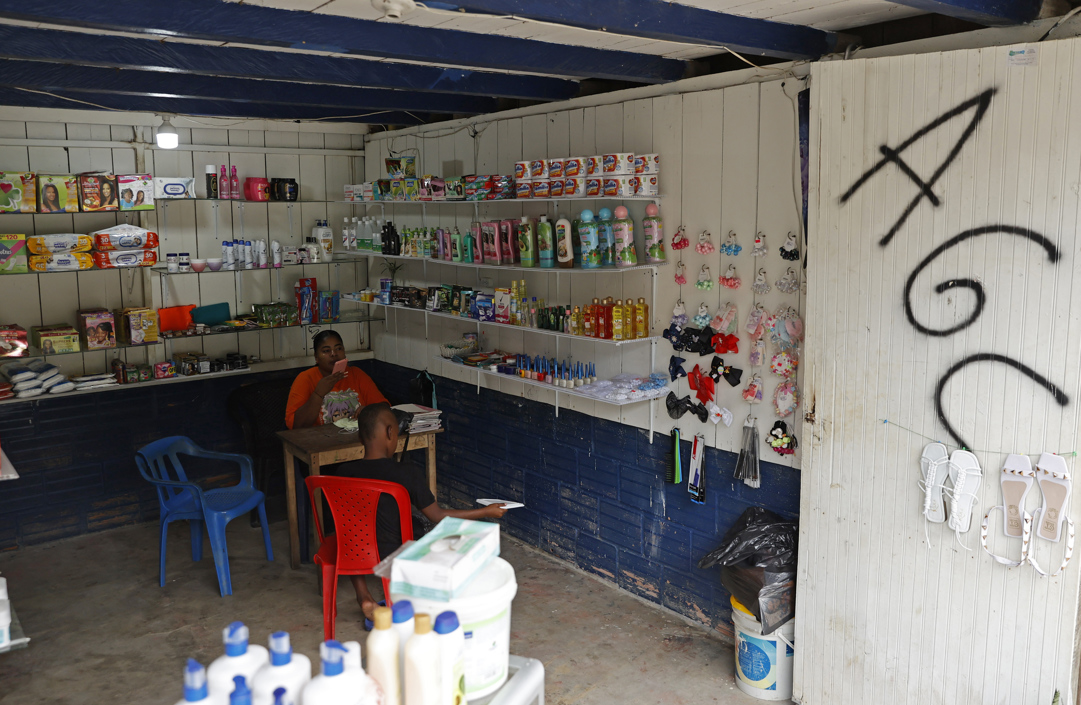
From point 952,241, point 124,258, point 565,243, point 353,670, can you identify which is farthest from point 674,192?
point 124,258

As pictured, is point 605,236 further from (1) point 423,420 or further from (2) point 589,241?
(1) point 423,420

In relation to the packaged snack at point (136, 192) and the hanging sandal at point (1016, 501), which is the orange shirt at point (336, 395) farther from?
the hanging sandal at point (1016, 501)

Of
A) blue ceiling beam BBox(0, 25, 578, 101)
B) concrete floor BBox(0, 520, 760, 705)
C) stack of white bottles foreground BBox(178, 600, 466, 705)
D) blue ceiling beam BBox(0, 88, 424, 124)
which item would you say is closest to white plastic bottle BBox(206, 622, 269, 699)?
stack of white bottles foreground BBox(178, 600, 466, 705)

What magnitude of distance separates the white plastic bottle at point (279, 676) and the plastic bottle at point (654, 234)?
308cm

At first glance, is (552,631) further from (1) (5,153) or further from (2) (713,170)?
(1) (5,153)

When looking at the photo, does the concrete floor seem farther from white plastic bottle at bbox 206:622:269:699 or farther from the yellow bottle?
white plastic bottle at bbox 206:622:269:699

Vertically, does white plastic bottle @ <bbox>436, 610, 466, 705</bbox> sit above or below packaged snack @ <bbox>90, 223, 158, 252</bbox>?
below

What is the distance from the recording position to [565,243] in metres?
4.62

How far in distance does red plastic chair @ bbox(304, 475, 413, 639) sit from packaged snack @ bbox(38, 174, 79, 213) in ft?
9.09

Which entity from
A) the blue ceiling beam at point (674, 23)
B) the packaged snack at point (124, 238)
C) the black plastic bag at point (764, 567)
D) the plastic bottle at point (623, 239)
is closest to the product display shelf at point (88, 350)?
the packaged snack at point (124, 238)

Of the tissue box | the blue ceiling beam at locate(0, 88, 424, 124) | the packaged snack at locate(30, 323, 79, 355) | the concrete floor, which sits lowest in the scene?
the concrete floor

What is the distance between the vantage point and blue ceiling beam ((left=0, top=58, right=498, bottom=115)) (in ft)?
13.7

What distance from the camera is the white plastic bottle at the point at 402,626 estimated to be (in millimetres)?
1869

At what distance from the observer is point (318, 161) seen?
22.8ft
